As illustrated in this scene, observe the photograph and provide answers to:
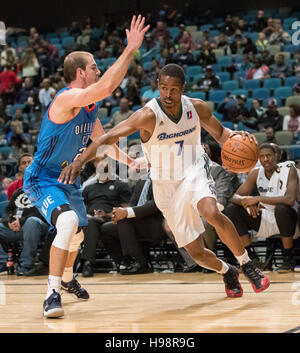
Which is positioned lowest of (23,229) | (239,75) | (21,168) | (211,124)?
(23,229)

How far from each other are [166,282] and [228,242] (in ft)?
6.17

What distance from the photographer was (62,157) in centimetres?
498

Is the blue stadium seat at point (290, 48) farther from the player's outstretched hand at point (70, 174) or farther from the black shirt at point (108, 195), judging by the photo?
the player's outstretched hand at point (70, 174)

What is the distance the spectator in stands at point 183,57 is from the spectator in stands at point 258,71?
Result: 1823mm

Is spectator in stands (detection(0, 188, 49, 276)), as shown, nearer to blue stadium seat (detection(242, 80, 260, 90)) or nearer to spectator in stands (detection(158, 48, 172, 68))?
blue stadium seat (detection(242, 80, 260, 90))

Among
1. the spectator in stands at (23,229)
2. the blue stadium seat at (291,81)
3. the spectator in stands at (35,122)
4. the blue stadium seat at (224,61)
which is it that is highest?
the blue stadium seat at (224,61)

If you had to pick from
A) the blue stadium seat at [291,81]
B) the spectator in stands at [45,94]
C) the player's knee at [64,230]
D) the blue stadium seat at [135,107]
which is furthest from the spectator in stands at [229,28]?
the player's knee at [64,230]

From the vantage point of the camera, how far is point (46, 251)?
8.05m

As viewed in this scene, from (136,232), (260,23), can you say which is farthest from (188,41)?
(136,232)

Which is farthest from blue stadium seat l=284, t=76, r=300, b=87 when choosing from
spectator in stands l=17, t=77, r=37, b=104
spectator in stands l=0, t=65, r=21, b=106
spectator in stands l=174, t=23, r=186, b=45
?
spectator in stands l=0, t=65, r=21, b=106

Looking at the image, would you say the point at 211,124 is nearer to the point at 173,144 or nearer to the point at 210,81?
the point at 173,144

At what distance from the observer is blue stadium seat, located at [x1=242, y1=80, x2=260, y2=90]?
45.2 ft

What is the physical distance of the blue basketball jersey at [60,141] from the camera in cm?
493

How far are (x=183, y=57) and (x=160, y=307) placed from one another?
11.2m
